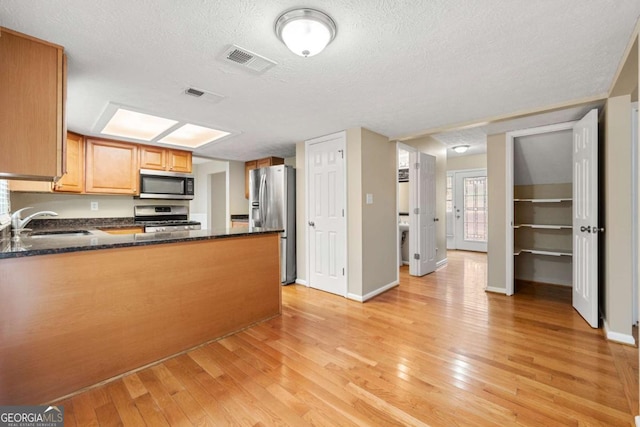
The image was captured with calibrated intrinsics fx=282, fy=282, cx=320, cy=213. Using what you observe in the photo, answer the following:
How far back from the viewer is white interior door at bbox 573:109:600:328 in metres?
2.58

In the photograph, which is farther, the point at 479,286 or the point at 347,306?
the point at 479,286

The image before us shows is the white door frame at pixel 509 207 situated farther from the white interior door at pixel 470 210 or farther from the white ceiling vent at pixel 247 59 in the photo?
the white interior door at pixel 470 210

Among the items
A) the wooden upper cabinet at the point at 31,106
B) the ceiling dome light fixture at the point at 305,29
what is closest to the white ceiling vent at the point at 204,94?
the wooden upper cabinet at the point at 31,106

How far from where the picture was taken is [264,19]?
147 cm

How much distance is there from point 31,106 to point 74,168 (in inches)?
100

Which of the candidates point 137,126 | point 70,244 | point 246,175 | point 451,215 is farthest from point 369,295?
point 451,215

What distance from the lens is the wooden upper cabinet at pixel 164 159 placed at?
4.23 metres

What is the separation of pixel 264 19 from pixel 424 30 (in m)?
0.87

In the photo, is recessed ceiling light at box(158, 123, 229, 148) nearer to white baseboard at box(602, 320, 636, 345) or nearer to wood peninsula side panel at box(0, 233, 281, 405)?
wood peninsula side panel at box(0, 233, 281, 405)

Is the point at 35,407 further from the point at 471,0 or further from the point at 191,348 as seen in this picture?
the point at 471,0

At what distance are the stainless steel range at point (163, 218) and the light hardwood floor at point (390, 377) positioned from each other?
255cm

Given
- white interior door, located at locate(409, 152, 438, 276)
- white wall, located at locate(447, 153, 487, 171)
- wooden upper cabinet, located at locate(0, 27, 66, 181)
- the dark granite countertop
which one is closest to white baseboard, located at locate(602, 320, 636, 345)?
white interior door, located at locate(409, 152, 438, 276)

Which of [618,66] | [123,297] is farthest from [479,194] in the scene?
[123,297]

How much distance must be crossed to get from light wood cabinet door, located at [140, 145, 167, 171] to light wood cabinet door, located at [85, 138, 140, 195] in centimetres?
9
